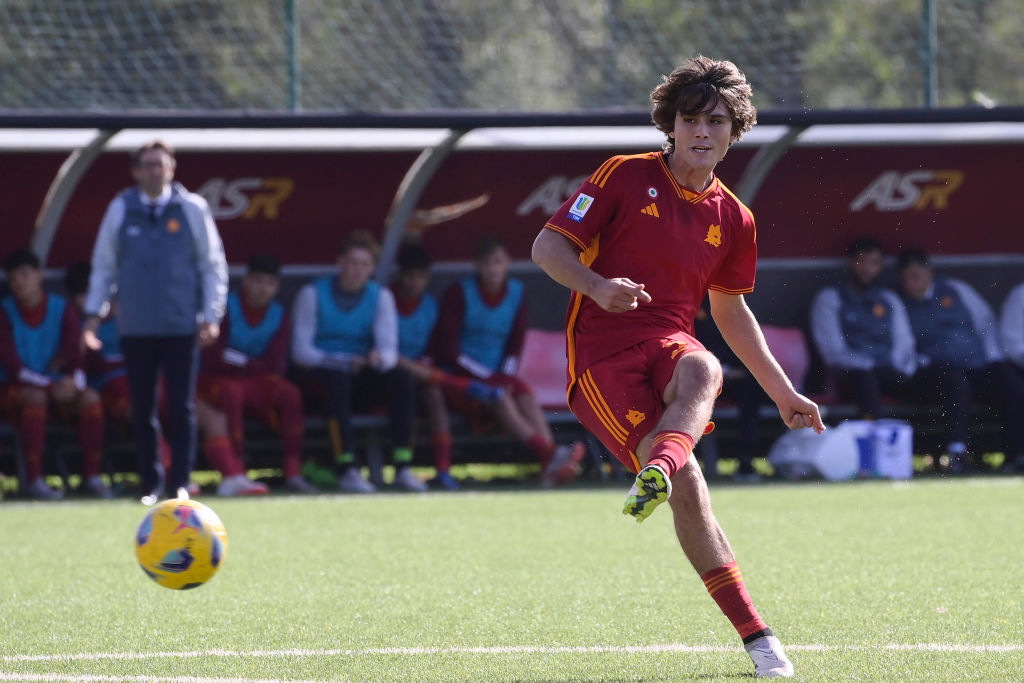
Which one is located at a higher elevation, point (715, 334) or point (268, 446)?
point (715, 334)

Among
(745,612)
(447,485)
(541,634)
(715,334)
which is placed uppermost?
(745,612)

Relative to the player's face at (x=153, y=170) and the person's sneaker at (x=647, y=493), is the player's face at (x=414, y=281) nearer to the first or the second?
the player's face at (x=153, y=170)

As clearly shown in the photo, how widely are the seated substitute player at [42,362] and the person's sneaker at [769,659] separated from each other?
7298 millimetres

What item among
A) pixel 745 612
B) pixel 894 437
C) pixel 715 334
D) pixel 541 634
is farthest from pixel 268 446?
pixel 745 612

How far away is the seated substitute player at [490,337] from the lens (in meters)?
11.5

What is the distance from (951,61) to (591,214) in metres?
11.5

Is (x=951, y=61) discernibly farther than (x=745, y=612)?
Yes

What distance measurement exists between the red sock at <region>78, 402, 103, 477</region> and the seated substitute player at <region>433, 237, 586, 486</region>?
2451 mm

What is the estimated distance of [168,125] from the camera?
10.2m

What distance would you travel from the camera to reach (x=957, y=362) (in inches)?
468

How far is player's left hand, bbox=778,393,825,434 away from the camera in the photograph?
475cm

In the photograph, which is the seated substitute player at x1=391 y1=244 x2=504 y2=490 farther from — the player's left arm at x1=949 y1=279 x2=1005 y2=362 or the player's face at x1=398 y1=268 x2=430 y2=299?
the player's left arm at x1=949 y1=279 x2=1005 y2=362

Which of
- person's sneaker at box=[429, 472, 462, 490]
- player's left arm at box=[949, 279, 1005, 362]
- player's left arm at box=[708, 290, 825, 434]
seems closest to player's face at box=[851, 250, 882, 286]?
player's left arm at box=[949, 279, 1005, 362]

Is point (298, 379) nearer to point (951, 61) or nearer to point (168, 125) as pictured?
point (168, 125)
